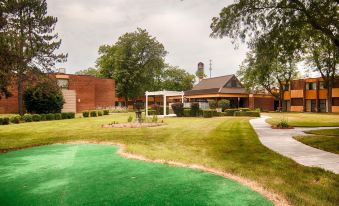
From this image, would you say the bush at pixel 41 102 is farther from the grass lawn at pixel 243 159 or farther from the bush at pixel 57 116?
the grass lawn at pixel 243 159

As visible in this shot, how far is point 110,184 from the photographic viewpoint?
679 cm

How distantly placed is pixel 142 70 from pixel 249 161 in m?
51.5

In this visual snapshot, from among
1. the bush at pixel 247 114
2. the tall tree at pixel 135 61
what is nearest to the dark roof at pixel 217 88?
the tall tree at pixel 135 61

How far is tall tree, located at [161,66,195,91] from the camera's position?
85.6 meters

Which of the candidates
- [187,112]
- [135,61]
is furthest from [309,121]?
[135,61]

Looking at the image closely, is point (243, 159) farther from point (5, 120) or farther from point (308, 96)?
point (308, 96)

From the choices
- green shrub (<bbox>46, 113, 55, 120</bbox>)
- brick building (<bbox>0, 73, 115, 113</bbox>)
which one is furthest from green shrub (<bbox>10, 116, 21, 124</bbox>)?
brick building (<bbox>0, 73, 115, 113</bbox>)

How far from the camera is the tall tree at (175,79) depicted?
3371 inches

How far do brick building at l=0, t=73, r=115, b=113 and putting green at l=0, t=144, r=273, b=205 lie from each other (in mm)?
32791

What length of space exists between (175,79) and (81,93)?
43.3 m

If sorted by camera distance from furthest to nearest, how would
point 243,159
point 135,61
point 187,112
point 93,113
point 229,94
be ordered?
point 135,61
point 229,94
point 93,113
point 187,112
point 243,159

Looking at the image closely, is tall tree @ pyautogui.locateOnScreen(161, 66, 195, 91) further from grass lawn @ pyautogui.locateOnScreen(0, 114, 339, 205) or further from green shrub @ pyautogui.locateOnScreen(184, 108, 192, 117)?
grass lawn @ pyautogui.locateOnScreen(0, 114, 339, 205)

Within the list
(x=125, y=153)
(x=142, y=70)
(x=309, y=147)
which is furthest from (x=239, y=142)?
(x=142, y=70)

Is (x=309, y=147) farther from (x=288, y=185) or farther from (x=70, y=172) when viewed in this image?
(x=70, y=172)
